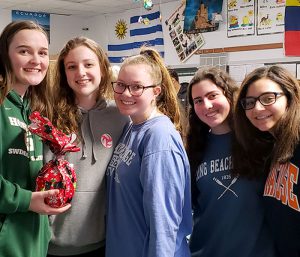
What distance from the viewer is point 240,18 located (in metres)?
5.53

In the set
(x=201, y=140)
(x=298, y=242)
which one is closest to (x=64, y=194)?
(x=201, y=140)

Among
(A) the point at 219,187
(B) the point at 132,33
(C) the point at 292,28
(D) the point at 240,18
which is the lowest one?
(A) the point at 219,187

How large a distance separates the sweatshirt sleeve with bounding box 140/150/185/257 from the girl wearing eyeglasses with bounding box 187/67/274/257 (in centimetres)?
28

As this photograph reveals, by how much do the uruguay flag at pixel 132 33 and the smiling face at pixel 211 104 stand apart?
4.71 metres

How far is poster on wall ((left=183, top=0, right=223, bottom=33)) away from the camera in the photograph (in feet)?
18.8

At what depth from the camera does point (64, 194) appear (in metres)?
1.51

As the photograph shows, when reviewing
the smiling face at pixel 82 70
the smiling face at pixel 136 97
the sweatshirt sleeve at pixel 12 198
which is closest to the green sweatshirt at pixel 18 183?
the sweatshirt sleeve at pixel 12 198

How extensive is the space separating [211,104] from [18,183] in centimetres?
90

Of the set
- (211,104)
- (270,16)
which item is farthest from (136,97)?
(270,16)

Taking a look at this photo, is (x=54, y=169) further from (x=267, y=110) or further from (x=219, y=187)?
(x=267, y=110)

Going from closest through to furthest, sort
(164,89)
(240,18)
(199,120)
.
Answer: (164,89)
(199,120)
(240,18)

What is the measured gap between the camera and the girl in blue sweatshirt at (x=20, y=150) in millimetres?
1476

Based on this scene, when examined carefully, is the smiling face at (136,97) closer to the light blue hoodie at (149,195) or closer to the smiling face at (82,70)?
the light blue hoodie at (149,195)

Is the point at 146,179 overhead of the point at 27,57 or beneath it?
beneath
